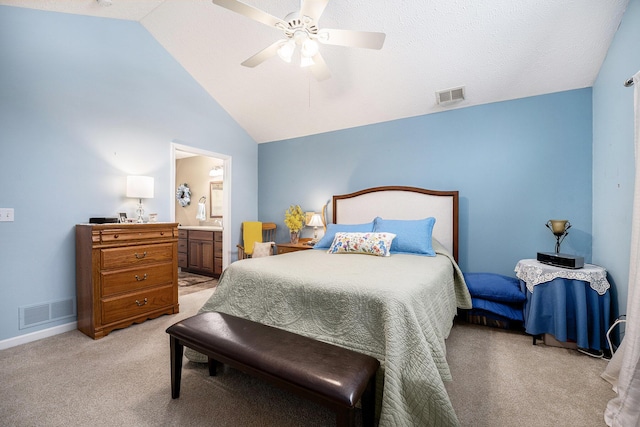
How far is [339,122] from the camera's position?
404cm

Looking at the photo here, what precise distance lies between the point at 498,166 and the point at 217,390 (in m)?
3.39

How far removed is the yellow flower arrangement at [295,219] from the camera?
4.22 metres

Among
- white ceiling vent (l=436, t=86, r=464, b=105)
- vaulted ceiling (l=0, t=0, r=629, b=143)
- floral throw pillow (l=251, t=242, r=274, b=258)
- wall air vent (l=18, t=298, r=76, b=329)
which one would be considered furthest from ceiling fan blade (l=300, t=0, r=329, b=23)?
wall air vent (l=18, t=298, r=76, b=329)

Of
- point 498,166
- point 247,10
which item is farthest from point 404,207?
point 247,10

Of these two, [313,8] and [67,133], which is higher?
[313,8]

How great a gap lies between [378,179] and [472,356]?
7.64ft

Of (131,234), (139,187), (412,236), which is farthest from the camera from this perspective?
(139,187)

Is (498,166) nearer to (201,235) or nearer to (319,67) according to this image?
(319,67)

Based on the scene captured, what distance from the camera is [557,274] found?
2.28 metres

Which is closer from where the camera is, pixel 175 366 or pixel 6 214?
pixel 175 366

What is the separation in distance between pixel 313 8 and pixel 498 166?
2.55 meters

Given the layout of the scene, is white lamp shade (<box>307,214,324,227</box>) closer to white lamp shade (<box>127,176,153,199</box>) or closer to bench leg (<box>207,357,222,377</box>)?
white lamp shade (<box>127,176,153,199</box>)

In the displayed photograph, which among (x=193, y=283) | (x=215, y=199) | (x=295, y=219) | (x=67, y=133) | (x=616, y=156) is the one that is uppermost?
(x=67, y=133)

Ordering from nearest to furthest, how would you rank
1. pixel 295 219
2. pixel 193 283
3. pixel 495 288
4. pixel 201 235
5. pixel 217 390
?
pixel 217 390 → pixel 495 288 → pixel 295 219 → pixel 193 283 → pixel 201 235
